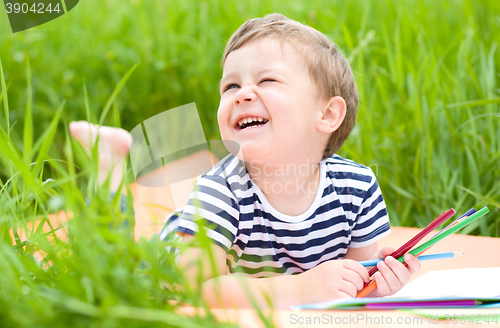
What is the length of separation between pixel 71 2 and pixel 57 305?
1.25m

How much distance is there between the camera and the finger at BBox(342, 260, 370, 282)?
83cm

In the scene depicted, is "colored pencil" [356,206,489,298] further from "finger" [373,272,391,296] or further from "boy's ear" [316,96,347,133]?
"boy's ear" [316,96,347,133]

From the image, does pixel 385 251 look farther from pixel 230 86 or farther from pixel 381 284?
pixel 230 86

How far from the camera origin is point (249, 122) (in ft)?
3.16

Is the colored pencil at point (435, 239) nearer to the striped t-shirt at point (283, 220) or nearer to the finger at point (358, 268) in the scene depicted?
the finger at point (358, 268)

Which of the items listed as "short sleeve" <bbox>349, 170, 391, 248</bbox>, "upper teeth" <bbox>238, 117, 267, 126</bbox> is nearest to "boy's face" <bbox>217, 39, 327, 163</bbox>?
"upper teeth" <bbox>238, 117, 267, 126</bbox>

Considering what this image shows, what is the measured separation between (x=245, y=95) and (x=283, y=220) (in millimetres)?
283

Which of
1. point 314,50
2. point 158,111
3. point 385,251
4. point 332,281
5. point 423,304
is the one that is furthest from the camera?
point 158,111

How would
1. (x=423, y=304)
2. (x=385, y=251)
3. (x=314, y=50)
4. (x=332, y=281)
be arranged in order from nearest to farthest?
(x=423, y=304)
(x=332, y=281)
(x=385, y=251)
(x=314, y=50)

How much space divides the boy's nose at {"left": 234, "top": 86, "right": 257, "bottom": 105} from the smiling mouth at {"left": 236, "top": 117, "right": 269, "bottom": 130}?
41 mm

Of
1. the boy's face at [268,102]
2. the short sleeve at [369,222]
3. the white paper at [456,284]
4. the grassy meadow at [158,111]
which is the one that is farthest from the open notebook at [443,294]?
the boy's face at [268,102]

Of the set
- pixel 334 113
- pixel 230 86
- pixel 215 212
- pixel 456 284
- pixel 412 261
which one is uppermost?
pixel 230 86

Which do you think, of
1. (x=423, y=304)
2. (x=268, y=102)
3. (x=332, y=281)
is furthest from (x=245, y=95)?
(x=423, y=304)

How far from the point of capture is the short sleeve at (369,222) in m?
1.07
